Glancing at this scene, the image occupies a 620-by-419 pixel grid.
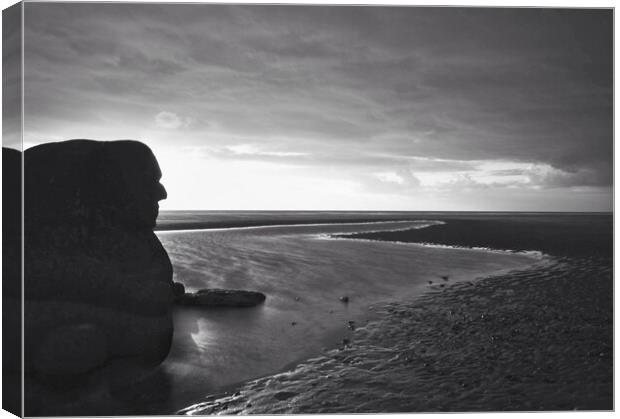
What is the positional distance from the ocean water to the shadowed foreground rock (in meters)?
1.09

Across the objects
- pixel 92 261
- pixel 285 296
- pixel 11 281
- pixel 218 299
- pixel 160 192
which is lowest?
pixel 285 296

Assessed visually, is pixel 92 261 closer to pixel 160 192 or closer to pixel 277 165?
pixel 160 192

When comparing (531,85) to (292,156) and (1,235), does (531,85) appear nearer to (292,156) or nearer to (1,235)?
(292,156)

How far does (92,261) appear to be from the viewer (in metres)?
9.27

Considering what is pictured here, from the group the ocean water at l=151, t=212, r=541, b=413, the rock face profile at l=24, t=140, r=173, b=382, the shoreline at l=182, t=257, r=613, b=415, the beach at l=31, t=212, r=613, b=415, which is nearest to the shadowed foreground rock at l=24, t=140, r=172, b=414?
the rock face profile at l=24, t=140, r=173, b=382

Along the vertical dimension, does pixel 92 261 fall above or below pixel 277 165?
below

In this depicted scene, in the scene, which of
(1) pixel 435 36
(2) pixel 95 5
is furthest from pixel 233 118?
(1) pixel 435 36

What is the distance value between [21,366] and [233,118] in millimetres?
5996

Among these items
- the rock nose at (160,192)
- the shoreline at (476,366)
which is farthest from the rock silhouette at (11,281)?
the rock nose at (160,192)

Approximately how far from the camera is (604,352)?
8750 millimetres

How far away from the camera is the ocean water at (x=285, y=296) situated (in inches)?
360

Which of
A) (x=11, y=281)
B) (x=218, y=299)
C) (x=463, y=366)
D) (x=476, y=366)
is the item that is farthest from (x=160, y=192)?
(x=476, y=366)

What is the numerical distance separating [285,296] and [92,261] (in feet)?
23.7

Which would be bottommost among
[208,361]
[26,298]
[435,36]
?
[208,361]
